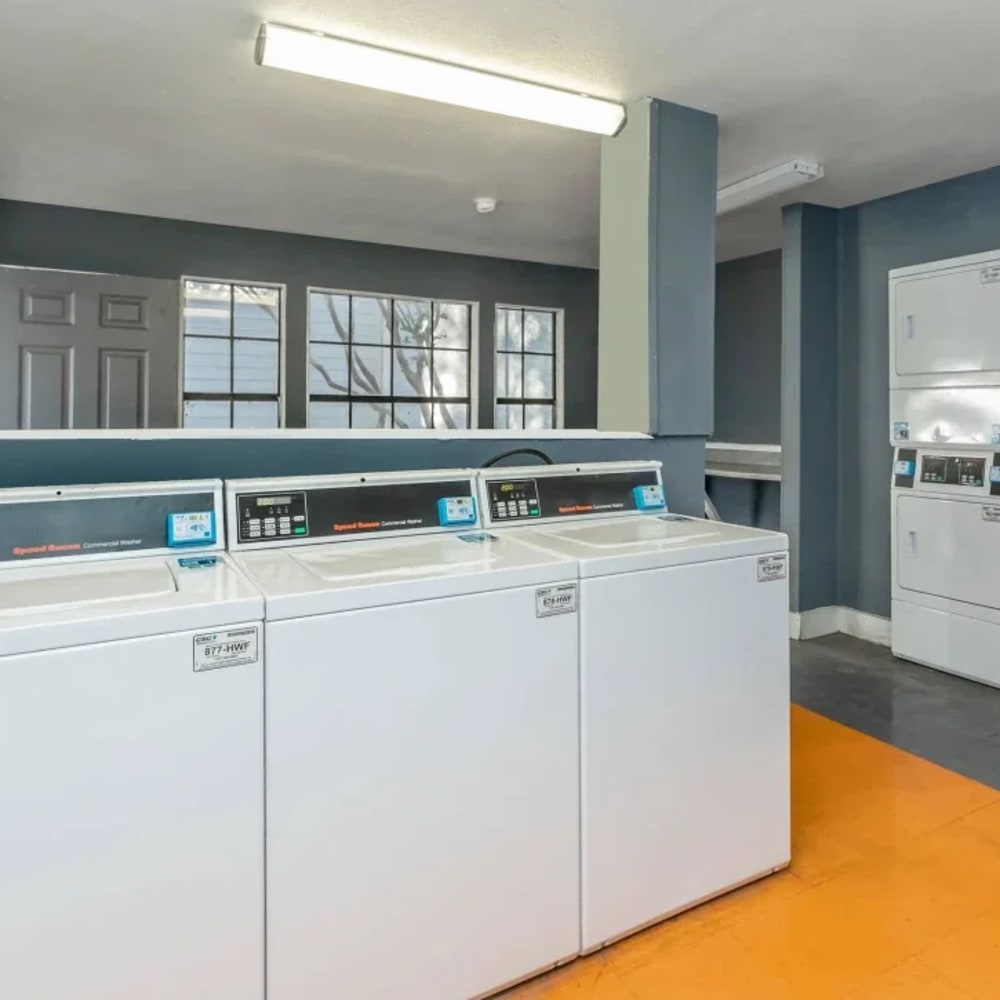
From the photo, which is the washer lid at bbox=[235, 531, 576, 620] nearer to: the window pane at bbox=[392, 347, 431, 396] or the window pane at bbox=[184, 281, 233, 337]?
the window pane at bbox=[184, 281, 233, 337]

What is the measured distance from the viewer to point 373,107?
320cm

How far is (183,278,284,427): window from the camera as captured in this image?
5508 millimetres

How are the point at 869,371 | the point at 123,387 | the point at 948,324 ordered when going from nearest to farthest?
the point at 948,324 → the point at 123,387 → the point at 869,371

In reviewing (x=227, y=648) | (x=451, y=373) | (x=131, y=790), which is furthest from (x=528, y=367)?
(x=131, y=790)

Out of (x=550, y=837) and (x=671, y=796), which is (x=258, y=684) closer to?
(x=550, y=837)

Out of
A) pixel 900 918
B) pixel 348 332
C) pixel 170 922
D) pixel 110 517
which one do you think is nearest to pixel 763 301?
pixel 348 332

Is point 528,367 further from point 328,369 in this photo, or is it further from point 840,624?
point 840,624

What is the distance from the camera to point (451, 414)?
254 inches

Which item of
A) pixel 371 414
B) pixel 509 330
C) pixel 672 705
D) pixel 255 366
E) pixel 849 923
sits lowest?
pixel 849 923

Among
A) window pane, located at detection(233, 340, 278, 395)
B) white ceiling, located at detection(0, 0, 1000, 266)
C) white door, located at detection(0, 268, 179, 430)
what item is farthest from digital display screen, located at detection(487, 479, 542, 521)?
window pane, located at detection(233, 340, 278, 395)

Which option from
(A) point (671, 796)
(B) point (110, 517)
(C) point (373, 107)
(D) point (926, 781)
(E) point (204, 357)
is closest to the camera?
(B) point (110, 517)

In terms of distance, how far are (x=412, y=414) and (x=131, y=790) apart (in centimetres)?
518

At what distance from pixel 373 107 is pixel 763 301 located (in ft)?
12.9

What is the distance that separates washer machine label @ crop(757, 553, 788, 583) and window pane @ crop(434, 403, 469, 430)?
447cm
